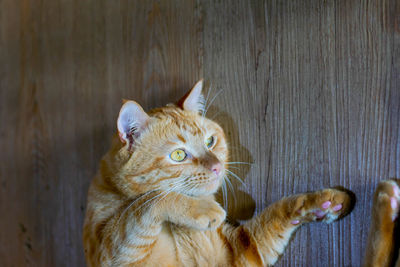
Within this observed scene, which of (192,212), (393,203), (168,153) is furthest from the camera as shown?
(168,153)

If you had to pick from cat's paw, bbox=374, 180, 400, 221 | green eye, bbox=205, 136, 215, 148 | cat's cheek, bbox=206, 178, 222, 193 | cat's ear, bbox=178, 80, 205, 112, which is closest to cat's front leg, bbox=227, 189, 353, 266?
cat's paw, bbox=374, 180, 400, 221

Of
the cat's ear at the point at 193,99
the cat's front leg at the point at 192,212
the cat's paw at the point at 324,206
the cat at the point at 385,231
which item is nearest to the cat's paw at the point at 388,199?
the cat at the point at 385,231

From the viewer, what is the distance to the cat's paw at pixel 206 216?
3.68 ft

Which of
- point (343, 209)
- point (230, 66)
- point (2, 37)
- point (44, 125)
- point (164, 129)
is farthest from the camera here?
point (2, 37)

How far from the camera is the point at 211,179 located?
1.21 metres

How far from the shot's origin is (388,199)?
1036 millimetres

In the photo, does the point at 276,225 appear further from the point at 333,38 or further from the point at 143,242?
the point at 333,38

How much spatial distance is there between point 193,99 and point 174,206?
0.48m

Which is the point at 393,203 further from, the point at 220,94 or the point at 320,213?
the point at 220,94

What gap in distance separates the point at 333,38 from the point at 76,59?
1359 millimetres

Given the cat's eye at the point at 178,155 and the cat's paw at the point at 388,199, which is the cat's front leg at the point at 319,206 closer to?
the cat's paw at the point at 388,199

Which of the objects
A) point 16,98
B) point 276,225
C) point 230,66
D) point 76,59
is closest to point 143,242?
point 276,225

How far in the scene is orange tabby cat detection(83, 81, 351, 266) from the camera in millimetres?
1163

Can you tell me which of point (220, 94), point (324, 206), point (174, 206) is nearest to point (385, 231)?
point (324, 206)
